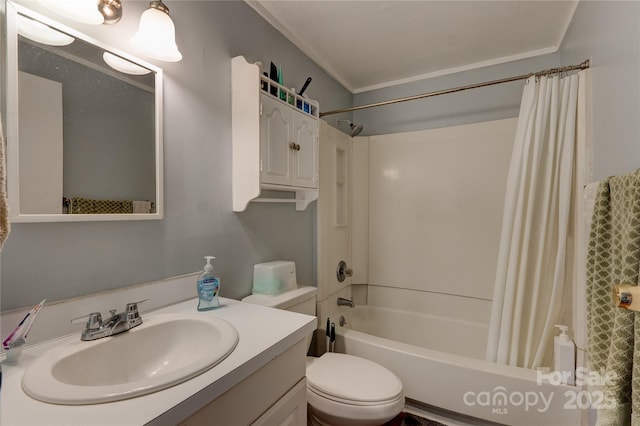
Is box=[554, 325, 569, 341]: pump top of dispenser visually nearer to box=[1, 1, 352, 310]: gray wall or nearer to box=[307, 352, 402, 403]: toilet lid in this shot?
box=[307, 352, 402, 403]: toilet lid

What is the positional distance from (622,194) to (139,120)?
145cm

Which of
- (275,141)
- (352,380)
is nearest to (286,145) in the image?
(275,141)

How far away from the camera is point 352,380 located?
1.35 metres

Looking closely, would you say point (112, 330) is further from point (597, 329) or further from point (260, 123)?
point (597, 329)

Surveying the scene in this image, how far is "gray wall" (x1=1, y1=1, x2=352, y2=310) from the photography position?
842 mm

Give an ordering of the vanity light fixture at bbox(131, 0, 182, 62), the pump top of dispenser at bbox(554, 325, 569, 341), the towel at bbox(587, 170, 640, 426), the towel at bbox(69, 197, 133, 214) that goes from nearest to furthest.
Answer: the towel at bbox(587, 170, 640, 426)
the towel at bbox(69, 197, 133, 214)
the vanity light fixture at bbox(131, 0, 182, 62)
the pump top of dispenser at bbox(554, 325, 569, 341)

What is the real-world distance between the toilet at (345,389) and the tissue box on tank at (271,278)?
30 millimetres

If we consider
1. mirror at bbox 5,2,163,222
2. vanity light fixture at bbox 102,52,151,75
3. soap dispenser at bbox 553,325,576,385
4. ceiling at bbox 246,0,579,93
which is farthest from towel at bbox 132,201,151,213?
soap dispenser at bbox 553,325,576,385

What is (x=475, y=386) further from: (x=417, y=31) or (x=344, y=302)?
(x=417, y=31)

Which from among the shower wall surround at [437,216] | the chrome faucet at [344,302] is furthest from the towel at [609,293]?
the chrome faucet at [344,302]

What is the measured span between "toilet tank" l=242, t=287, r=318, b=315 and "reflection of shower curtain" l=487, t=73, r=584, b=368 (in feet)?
3.24

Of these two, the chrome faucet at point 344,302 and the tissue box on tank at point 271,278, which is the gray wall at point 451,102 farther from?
the tissue box on tank at point 271,278

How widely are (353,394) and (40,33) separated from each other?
64.8 inches

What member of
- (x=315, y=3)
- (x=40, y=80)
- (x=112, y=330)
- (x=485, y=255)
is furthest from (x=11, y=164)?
(x=485, y=255)
